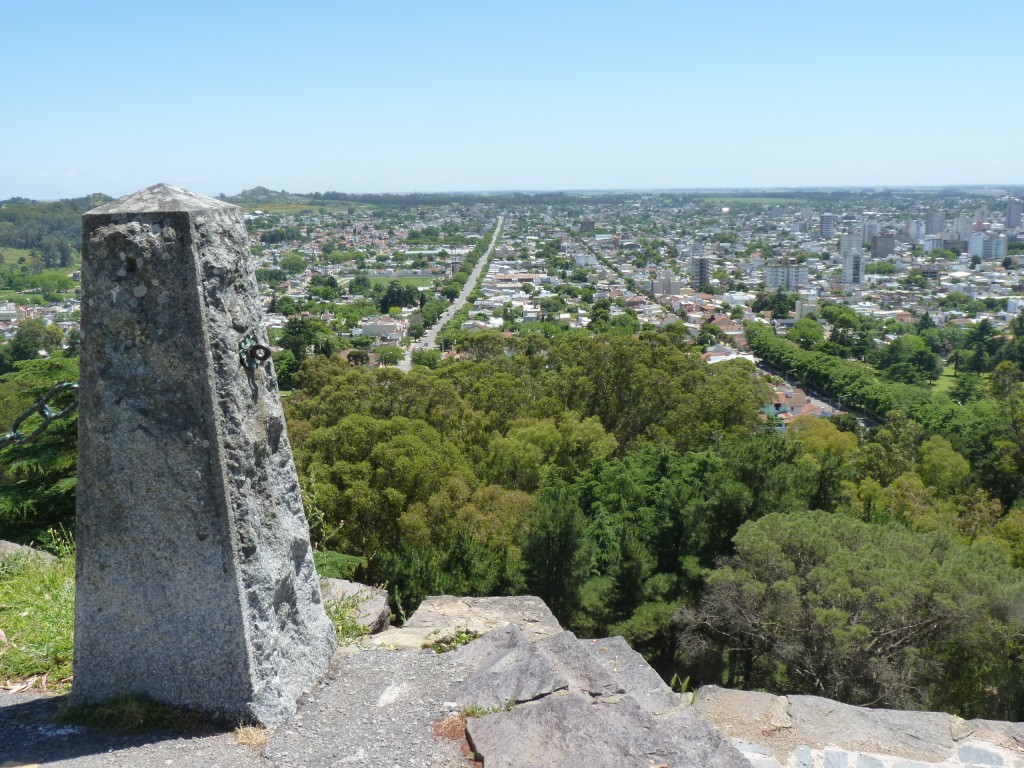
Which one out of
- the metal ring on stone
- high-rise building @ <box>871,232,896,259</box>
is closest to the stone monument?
the metal ring on stone

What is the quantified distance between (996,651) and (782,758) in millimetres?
5282

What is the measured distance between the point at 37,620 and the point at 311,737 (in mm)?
2034

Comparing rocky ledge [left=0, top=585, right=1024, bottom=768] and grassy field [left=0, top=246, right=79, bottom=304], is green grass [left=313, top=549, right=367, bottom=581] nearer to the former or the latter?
rocky ledge [left=0, top=585, right=1024, bottom=768]

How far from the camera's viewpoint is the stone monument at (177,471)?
3240 mm

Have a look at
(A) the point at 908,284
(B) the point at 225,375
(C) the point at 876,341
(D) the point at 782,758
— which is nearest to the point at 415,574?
(D) the point at 782,758

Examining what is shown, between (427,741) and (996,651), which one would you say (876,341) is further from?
(427,741)

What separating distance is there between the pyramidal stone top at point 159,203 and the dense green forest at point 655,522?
7.46ft

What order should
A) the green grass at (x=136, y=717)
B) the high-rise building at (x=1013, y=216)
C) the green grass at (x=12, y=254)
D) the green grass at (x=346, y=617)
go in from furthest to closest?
1. the high-rise building at (x=1013, y=216)
2. the green grass at (x=12, y=254)
3. the green grass at (x=346, y=617)
4. the green grass at (x=136, y=717)

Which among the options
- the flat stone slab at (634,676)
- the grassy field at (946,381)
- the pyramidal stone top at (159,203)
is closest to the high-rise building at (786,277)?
the grassy field at (946,381)

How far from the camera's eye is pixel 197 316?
3227 mm

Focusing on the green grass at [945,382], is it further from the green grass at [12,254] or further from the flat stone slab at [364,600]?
the green grass at [12,254]

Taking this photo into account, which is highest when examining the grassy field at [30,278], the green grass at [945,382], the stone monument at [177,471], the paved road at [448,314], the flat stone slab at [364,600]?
the stone monument at [177,471]

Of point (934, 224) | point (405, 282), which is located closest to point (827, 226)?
point (934, 224)

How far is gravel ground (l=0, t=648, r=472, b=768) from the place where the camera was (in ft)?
10.5
